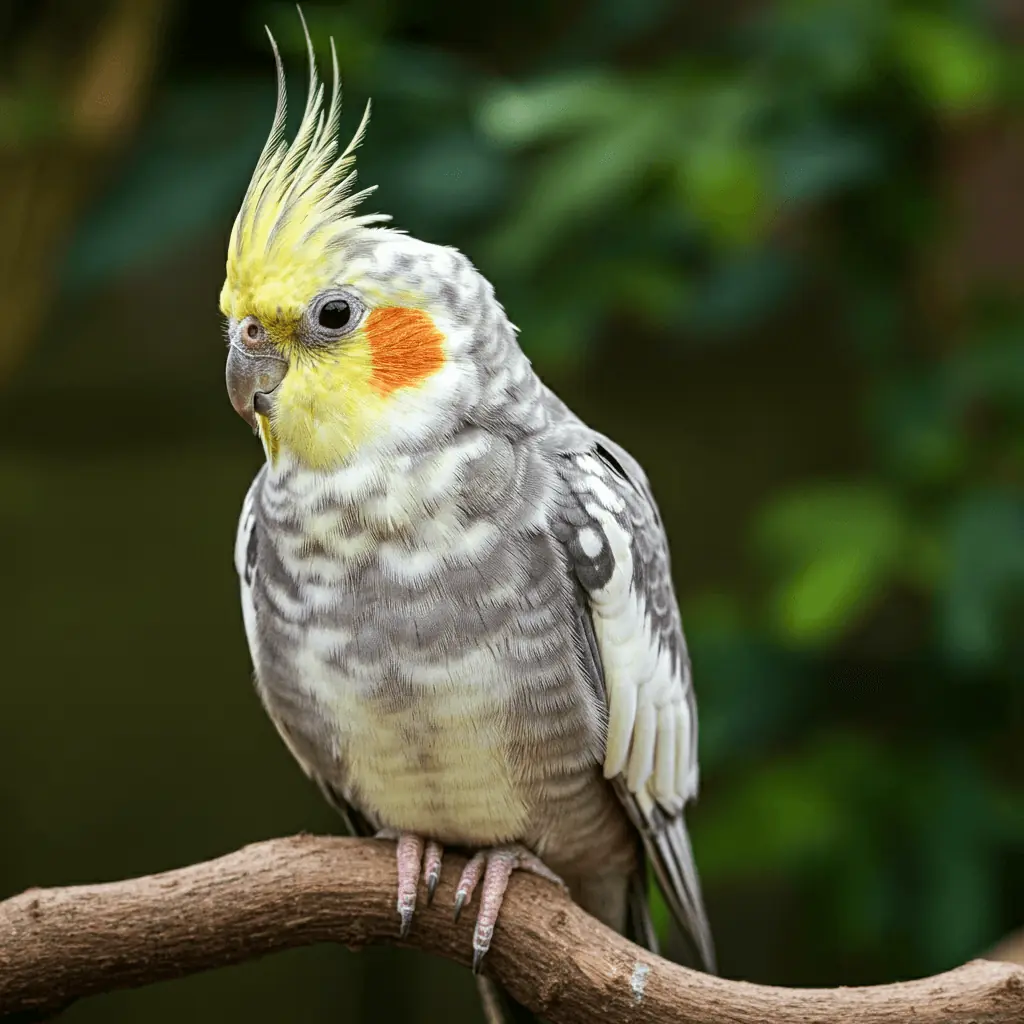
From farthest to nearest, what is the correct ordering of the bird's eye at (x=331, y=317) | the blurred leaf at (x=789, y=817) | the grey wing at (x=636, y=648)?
the blurred leaf at (x=789, y=817) < the grey wing at (x=636, y=648) < the bird's eye at (x=331, y=317)

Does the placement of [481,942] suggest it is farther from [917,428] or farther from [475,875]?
[917,428]

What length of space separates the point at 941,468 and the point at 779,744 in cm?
65

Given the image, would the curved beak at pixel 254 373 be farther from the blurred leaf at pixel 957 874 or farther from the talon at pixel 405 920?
the blurred leaf at pixel 957 874

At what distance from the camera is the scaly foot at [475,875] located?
55.1 inches

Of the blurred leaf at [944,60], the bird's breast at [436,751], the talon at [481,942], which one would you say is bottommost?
the talon at [481,942]

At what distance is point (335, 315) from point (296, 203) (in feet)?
0.39

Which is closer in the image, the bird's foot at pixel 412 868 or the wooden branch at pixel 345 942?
the wooden branch at pixel 345 942

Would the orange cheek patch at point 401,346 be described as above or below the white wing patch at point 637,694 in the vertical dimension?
above

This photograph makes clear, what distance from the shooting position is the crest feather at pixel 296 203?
1256mm

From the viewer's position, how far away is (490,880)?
56.0 inches

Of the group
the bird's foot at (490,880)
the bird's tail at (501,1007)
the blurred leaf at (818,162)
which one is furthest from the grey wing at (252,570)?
the blurred leaf at (818,162)

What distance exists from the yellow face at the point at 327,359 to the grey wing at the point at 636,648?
0.22 meters

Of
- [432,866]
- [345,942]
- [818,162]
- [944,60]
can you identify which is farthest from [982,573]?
[345,942]

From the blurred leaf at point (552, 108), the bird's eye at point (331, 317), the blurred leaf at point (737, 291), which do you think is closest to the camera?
the bird's eye at point (331, 317)
